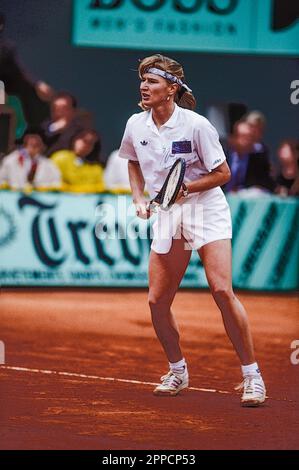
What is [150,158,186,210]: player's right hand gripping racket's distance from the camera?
656cm

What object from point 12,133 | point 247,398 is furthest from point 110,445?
point 12,133

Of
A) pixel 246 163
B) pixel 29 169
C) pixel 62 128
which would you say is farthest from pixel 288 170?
pixel 29 169

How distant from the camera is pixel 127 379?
7.91 metres

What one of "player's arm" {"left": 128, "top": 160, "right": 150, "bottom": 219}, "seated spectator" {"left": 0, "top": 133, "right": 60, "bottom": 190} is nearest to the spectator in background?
"seated spectator" {"left": 0, "top": 133, "right": 60, "bottom": 190}

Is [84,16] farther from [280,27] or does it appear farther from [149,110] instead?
[149,110]

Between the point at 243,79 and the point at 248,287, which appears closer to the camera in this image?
the point at 248,287

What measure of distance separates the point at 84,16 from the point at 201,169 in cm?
878

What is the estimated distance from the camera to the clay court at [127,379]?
5.80 m

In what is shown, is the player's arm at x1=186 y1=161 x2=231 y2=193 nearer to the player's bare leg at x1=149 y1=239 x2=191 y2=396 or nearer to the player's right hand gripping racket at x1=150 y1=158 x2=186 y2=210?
the player's right hand gripping racket at x1=150 y1=158 x2=186 y2=210

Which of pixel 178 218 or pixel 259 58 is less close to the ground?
pixel 259 58

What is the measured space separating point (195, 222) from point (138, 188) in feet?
1.54

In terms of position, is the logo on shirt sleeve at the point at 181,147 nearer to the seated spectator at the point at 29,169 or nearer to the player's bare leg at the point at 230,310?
the player's bare leg at the point at 230,310

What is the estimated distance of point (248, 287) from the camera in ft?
49.5
